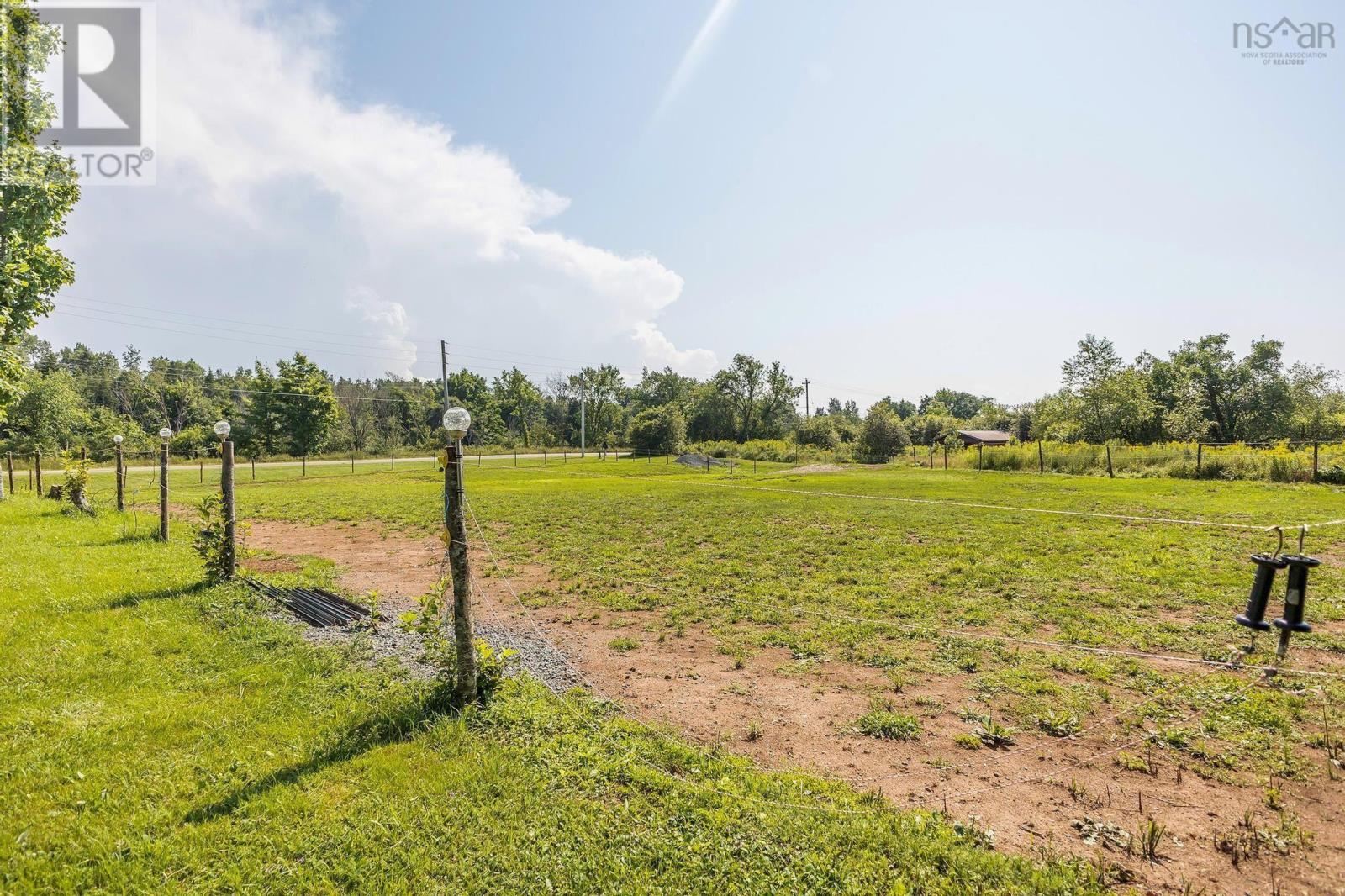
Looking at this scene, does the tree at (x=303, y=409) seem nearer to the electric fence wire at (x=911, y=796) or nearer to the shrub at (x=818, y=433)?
the shrub at (x=818, y=433)

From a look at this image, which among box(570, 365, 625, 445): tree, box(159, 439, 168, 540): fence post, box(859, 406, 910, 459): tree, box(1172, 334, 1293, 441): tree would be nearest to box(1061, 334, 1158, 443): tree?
box(859, 406, 910, 459): tree

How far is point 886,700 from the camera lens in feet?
16.0

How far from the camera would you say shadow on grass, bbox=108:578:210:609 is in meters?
6.82

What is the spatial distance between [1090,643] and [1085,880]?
4.08 m

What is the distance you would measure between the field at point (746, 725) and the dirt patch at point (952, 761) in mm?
23

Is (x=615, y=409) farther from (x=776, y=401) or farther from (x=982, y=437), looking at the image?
(x=982, y=437)

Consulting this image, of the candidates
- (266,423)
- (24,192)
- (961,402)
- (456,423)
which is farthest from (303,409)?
(961,402)

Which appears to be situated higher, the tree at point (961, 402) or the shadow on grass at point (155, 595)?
the tree at point (961, 402)

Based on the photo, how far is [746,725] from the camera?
14.8 feet

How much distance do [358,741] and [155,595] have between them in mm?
5640

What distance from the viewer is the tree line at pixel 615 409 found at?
→ 123ft

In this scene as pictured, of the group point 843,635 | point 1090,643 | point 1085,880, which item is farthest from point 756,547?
point 1085,880

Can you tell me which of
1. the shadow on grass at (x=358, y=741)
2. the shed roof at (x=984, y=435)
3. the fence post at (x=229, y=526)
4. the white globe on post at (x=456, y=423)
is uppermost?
the shed roof at (x=984, y=435)

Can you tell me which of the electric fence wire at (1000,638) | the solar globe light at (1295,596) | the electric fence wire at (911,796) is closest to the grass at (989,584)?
the electric fence wire at (1000,638)
